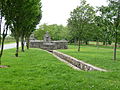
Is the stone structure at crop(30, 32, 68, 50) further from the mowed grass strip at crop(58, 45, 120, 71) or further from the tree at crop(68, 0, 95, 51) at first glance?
the mowed grass strip at crop(58, 45, 120, 71)

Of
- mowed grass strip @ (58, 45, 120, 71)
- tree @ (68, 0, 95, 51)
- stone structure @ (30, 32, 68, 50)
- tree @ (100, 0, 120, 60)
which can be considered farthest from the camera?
stone structure @ (30, 32, 68, 50)

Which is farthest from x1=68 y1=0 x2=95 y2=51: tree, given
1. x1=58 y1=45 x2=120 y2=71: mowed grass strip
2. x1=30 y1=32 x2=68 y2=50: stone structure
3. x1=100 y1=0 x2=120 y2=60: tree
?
x1=100 y1=0 x2=120 y2=60: tree

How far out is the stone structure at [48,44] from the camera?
165 feet

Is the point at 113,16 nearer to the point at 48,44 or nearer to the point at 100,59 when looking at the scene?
the point at 100,59

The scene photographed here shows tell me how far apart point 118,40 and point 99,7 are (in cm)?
446

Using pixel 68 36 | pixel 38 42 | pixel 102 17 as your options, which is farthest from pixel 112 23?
pixel 68 36

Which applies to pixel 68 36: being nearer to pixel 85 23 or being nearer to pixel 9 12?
pixel 85 23

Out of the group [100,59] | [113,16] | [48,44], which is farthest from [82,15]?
[100,59]

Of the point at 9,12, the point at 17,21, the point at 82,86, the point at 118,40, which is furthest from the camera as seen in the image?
the point at 118,40

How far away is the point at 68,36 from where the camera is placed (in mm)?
77062

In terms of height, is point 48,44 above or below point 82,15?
below

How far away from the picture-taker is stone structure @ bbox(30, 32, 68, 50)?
165 ft

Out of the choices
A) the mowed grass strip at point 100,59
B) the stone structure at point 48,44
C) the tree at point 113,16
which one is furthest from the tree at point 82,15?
the tree at point 113,16

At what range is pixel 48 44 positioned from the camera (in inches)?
1988
